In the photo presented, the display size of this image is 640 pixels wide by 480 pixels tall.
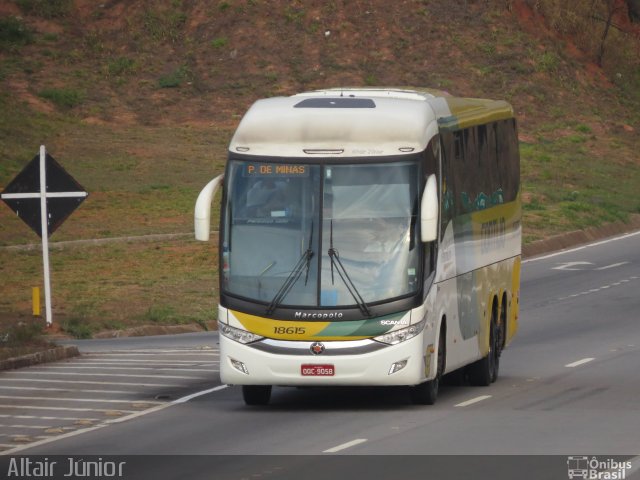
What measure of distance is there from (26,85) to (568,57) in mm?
23893

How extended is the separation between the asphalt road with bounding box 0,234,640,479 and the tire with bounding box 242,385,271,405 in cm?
13

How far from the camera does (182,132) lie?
6756 centimetres

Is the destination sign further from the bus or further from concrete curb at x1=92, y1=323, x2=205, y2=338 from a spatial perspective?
concrete curb at x1=92, y1=323, x2=205, y2=338

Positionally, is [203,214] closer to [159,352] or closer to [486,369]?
[486,369]

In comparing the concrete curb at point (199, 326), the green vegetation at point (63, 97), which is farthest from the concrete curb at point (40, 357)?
the green vegetation at point (63, 97)

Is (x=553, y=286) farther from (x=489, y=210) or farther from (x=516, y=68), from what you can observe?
(x=516, y=68)

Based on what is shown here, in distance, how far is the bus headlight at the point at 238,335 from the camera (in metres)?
18.0

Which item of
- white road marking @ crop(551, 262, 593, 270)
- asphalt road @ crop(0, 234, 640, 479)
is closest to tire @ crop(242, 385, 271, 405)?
asphalt road @ crop(0, 234, 640, 479)

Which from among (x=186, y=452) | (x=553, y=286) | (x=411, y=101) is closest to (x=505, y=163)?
(x=411, y=101)

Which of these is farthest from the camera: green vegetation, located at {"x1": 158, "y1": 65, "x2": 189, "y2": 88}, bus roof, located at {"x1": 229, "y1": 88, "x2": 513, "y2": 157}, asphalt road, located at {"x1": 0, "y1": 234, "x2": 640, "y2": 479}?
green vegetation, located at {"x1": 158, "y1": 65, "x2": 189, "y2": 88}

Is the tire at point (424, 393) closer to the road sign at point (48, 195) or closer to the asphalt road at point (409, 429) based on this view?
the asphalt road at point (409, 429)

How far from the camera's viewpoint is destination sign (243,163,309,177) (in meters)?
18.3

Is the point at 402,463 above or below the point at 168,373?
above

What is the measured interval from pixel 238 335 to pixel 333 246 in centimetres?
137
